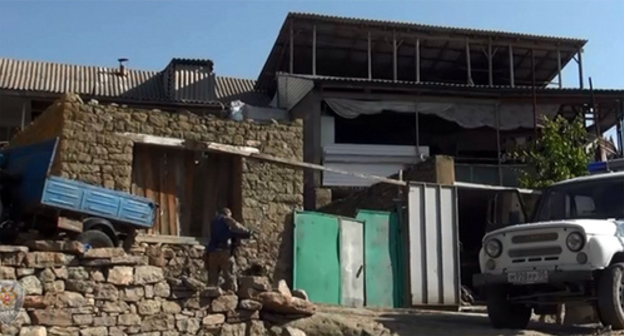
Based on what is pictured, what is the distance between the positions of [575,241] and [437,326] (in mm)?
2167

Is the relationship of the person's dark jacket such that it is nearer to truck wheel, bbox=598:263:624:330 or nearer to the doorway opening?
the doorway opening

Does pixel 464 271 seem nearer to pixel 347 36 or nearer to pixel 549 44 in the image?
pixel 347 36

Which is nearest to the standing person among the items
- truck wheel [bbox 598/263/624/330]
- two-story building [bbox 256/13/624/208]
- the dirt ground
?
the dirt ground

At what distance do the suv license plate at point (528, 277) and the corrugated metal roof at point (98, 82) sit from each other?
16.2 m

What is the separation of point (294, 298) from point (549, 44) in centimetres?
2114

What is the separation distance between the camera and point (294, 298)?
32.6 ft

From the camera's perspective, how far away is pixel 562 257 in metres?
9.74

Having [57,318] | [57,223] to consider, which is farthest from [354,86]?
[57,318]

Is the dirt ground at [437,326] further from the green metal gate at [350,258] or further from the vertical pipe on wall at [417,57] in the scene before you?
the vertical pipe on wall at [417,57]

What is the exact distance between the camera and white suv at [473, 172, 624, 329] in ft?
31.3

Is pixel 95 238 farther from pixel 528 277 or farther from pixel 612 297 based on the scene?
pixel 612 297

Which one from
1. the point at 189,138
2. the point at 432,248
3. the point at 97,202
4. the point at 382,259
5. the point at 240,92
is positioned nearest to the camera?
the point at 97,202

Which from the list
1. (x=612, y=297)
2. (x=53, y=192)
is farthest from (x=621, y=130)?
(x=53, y=192)

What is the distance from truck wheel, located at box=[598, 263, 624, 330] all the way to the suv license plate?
0.65 meters
